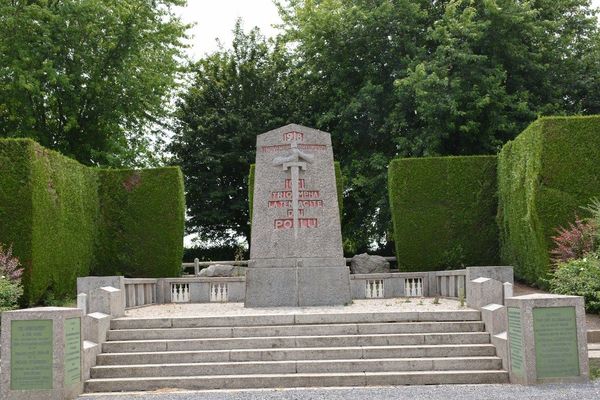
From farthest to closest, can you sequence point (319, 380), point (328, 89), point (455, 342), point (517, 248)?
point (328, 89) → point (517, 248) → point (455, 342) → point (319, 380)

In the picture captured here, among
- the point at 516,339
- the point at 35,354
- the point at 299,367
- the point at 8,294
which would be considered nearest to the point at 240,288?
the point at 8,294

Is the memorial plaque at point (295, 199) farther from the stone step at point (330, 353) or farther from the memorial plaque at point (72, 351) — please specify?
the memorial plaque at point (72, 351)

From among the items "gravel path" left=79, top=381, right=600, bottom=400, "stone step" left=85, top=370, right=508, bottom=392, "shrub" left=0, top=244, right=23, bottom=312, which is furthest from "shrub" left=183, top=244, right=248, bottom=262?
"gravel path" left=79, top=381, right=600, bottom=400

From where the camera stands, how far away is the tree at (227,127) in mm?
29062

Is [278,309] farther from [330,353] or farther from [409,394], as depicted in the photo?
[409,394]

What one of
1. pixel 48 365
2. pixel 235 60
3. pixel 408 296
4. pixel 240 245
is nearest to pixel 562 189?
pixel 408 296

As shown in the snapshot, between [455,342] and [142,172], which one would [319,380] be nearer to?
[455,342]

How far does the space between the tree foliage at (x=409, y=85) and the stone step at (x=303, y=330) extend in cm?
1359

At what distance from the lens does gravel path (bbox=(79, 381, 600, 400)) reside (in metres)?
8.06

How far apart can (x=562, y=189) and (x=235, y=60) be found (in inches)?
779

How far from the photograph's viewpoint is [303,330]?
35.0 ft

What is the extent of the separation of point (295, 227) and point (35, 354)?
7.02 m

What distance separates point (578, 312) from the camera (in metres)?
8.65

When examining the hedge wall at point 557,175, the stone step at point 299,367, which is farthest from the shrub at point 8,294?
the hedge wall at point 557,175
